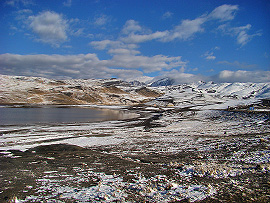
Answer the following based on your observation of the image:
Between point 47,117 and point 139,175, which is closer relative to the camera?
point 139,175

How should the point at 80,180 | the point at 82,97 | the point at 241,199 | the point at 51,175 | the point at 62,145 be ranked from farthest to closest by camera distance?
1. the point at 82,97
2. the point at 62,145
3. the point at 51,175
4. the point at 80,180
5. the point at 241,199

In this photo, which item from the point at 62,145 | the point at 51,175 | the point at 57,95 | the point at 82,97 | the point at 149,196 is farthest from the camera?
the point at 82,97

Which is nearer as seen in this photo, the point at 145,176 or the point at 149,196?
the point at 149,196

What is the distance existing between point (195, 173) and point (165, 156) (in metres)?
4.45

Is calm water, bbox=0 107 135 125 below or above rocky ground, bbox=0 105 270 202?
below

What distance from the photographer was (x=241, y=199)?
24.5 ft

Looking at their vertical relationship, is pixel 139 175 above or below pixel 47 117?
above

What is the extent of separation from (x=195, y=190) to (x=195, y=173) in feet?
6.78

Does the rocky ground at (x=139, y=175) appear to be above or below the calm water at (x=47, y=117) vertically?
above

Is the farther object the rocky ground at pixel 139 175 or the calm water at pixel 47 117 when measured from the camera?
the calm water at pixel 47 117

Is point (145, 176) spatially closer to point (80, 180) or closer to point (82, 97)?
point (80, 180)

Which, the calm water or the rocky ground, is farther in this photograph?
the calm water

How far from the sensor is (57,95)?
15750 centimetres

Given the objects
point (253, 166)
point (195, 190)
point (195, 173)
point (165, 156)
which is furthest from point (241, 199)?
point (165, 156)
